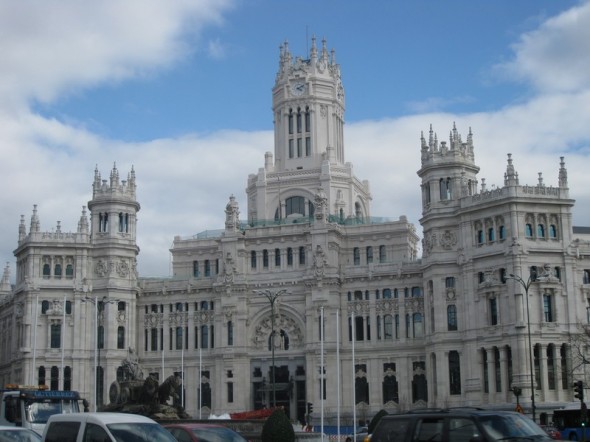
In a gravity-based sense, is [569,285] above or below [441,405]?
above

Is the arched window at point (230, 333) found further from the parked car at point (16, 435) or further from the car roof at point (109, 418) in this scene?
the car roof at point (109, 418)

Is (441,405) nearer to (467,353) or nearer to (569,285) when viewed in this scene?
(467,353)

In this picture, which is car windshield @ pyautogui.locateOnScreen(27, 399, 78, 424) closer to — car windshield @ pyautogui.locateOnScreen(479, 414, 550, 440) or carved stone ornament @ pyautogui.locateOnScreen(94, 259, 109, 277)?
car windshield @ pyautogui.locateOnScreen(479, 414, 550, 440)

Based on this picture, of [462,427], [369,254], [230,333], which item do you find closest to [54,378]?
[230,333]

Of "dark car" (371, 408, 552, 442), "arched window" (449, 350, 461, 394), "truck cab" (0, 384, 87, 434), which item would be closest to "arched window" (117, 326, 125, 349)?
"arched window" (449, 350, 461, 394)

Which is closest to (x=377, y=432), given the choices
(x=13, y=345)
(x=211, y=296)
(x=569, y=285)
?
(x=569, y=285)

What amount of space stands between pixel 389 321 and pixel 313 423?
42.0ft

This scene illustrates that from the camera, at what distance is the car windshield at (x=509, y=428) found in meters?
21.8

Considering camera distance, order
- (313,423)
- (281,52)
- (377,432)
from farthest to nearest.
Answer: (281,52) → (313,423) → (377,432)

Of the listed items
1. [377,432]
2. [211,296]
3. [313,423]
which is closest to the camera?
[377,432]

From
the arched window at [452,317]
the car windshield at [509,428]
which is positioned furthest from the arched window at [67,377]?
the car windshield at [509,428]

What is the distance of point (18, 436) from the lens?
2650 centimetres

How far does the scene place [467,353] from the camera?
88688 mm

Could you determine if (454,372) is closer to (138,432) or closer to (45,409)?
(45,409)
